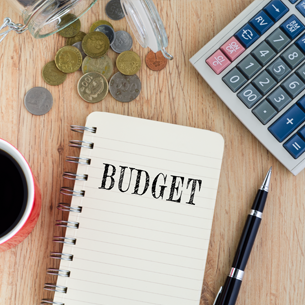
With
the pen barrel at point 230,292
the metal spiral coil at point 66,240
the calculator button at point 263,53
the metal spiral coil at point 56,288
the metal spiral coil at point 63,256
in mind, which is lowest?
the metal spiral coil at point 56,288

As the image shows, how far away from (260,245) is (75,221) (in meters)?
0.28

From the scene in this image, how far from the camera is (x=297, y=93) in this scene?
446 mm

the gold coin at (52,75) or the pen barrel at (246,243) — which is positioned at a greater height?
the gold coin at (52,75)

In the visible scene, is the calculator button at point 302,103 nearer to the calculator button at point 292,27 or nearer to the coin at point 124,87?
the calculator button at point 292,27

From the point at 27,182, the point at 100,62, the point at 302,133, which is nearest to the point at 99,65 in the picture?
the point at 100,62

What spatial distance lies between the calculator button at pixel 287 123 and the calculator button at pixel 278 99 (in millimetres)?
13

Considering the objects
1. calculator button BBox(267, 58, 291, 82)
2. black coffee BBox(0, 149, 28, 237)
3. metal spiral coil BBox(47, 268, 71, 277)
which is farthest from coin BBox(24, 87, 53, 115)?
calculator button BBox(267, 58, 291, 82)

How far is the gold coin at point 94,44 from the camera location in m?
0.46

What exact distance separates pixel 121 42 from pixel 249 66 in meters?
0.19

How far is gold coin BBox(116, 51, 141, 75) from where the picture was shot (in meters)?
0.47

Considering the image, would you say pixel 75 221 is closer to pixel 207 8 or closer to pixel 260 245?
pixel 260 245

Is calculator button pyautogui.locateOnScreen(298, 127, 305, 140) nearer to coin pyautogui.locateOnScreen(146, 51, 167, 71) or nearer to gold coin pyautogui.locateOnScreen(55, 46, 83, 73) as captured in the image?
coin pyautogui.locateOnScreen(146, 51, 167, 71)

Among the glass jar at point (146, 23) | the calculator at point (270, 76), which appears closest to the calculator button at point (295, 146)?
the calculator at point (270, 76)

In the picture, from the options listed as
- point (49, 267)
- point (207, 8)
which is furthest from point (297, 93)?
point (49, 267)
